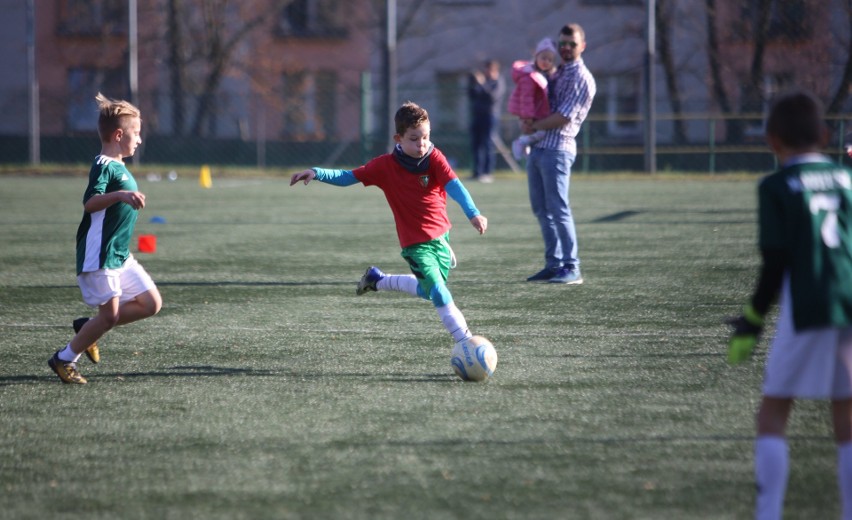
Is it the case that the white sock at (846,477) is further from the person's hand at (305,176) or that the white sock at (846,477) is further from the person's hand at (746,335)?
the person's hand at (305,176)

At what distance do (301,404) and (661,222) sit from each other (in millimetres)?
9798

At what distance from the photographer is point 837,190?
11.5 ft

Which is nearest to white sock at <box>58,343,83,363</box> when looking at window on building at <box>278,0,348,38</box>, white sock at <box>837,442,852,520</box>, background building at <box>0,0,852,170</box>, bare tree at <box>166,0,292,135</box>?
white sock at <box>837,442,852,520</box>

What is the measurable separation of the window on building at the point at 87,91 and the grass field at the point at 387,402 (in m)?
24.3

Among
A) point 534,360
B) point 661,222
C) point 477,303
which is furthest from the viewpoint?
point 661,222

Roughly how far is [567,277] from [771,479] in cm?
586

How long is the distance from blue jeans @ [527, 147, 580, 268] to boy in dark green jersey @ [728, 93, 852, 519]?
575 cm

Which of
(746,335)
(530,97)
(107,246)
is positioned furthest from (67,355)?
(530,97)

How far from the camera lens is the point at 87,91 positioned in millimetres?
35031

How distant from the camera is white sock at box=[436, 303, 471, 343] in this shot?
5.87m

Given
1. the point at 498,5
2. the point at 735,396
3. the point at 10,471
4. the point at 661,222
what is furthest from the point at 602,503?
the point at 498,5

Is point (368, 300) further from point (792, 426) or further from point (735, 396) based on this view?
point (792, 426)

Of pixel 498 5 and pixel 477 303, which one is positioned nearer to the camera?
pixel 477 303

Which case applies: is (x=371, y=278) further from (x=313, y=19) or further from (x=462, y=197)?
(x=313, y=19)
